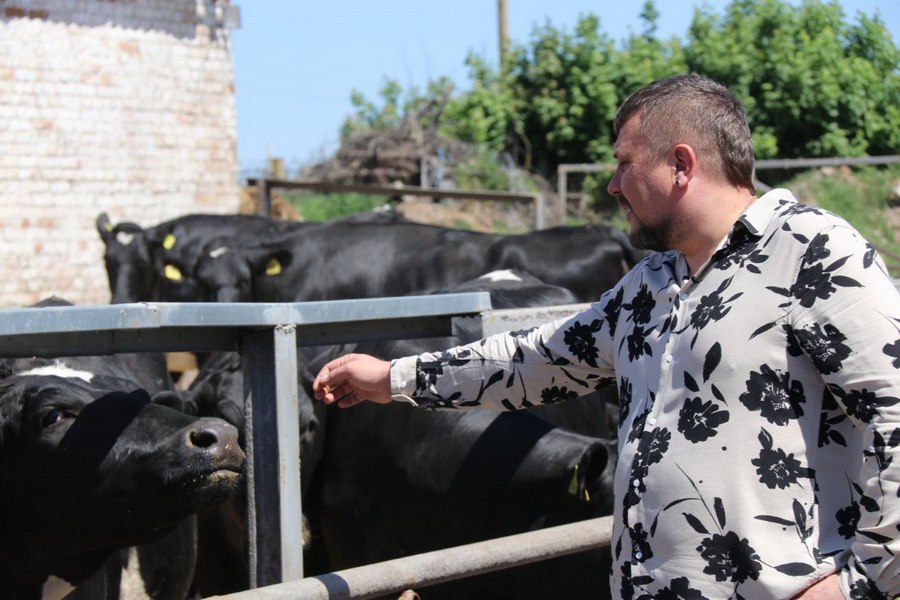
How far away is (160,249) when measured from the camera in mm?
10375

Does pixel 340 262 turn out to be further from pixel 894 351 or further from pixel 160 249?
pixel 894 351

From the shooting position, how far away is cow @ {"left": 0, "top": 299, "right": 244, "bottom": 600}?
2.54m

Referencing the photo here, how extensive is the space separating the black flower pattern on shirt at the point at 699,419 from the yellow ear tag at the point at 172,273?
8655 mm

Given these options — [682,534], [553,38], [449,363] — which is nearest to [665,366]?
[682,534]

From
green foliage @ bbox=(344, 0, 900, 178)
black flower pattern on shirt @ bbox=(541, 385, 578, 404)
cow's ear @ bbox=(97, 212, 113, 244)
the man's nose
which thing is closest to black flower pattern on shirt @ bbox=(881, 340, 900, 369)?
the man's nose

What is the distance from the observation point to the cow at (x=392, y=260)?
873 centimetres

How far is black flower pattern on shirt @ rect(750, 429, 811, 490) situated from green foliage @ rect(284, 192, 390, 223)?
16073 millimetres

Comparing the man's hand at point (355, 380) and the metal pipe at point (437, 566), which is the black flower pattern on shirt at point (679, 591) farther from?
the man's hand at point (355, 380)

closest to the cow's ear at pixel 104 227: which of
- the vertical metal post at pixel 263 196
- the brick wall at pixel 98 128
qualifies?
the brick wall at pixel 98 128

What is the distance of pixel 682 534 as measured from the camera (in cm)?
190

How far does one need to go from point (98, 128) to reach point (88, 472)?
957 cm

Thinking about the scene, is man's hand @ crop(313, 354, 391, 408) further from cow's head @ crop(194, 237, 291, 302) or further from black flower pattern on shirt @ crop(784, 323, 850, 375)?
cow's head @ crop(194, 237, 291, 302)

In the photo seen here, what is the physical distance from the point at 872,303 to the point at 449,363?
931mm

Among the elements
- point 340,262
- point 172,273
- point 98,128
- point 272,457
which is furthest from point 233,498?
point 98,128
